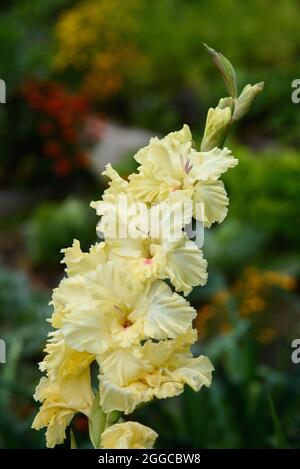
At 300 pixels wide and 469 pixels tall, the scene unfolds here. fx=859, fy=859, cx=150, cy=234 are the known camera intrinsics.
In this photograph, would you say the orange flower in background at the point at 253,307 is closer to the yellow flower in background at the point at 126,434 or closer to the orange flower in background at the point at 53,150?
the orange flower in background at the point at 53,150

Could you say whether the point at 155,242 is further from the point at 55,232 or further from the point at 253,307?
the point at 55,232

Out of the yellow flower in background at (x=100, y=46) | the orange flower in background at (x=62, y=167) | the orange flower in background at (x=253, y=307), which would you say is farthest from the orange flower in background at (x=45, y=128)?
the orange flower in background at (x=253, y=307)

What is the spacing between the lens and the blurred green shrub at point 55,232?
5.68 meters

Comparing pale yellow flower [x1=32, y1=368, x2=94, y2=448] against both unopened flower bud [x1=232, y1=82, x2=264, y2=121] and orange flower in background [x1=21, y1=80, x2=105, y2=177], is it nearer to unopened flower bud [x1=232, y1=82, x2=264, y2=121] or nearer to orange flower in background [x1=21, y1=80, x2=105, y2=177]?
unopened flower bud [x1=232, y1=82, x2=264, y2=121]

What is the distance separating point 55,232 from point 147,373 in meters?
4.55

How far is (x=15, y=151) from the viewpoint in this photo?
702 centimetres

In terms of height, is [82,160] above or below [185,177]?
above

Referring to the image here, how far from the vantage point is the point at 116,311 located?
3.88 ft

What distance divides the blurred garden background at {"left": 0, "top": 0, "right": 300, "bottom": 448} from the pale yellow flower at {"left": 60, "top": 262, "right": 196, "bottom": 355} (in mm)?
623

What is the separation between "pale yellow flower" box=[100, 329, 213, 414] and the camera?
3.69ft

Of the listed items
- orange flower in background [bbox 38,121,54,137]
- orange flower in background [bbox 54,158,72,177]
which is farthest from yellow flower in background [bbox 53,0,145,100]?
orange flower in background [bbox 54,158,72,177]

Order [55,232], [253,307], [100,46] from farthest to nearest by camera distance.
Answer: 1. [100,46]
2. [55,232]
3. [253,307]

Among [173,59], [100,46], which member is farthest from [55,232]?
[173,59]

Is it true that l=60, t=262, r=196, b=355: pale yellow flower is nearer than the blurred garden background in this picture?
Yes
